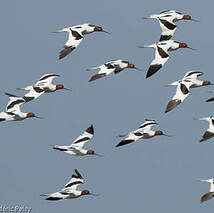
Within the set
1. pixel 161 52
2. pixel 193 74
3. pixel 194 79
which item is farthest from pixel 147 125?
pixel 161 52

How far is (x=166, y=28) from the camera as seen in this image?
260 ft

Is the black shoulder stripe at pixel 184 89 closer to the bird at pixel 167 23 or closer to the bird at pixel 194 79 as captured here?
the bird at pixel 194 79

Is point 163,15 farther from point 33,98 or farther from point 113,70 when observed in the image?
point 33,98

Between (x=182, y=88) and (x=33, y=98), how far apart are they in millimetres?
8586

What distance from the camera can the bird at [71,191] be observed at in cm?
7519

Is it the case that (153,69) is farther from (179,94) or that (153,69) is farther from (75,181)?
(75,181)

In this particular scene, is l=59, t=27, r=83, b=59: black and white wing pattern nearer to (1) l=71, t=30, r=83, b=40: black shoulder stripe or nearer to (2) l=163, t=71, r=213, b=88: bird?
(1) l=71, t=30, r=83, b=40: black shoulder stripe

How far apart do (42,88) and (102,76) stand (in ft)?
12.0

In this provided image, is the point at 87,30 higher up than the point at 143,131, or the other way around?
the point at 87,30

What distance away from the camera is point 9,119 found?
76.2 meters

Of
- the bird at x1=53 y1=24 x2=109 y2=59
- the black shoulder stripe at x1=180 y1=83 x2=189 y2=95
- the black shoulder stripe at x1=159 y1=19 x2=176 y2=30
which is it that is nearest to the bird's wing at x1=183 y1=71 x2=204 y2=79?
the black shoulder stripe at x1=159 y1=19 x2=176 y2=30

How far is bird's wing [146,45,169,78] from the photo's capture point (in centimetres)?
7438

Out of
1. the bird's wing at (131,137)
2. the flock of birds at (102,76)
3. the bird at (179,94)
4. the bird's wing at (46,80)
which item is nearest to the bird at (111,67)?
the flock of birds at (102,76)

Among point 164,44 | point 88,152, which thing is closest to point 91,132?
point 88,152
